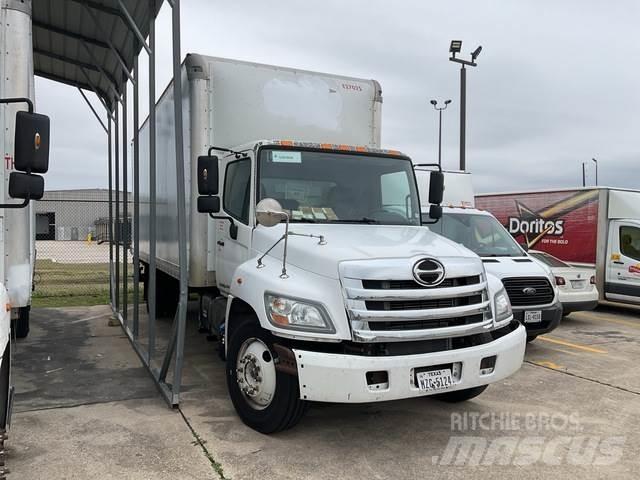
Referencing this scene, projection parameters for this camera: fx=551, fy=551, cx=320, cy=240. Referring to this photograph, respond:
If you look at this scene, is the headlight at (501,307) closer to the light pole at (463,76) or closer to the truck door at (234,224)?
the truck door at (234,224)

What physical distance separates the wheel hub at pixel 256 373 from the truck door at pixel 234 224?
3.35ft

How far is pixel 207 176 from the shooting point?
497 cm

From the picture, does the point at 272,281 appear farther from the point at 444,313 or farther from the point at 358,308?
the point at 444,313

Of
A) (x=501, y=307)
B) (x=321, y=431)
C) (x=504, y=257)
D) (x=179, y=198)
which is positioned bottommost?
(x=321, y=431)

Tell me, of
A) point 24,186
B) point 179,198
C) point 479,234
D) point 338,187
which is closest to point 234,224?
point 179,198

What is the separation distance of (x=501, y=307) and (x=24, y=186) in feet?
12.3

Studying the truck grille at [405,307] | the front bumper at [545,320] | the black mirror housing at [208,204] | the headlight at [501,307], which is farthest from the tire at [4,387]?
the front bumper at [545,320]

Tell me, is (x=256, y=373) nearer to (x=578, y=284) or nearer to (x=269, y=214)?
(x=269, y=214)

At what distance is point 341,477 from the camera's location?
3.81 metres

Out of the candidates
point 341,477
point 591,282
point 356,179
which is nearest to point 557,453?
point 341,477

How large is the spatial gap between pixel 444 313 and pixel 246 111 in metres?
3.25

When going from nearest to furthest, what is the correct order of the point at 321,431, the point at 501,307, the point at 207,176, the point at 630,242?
the point at 321,431
the point at 501,307
the point at 207,176
the point at 630,242

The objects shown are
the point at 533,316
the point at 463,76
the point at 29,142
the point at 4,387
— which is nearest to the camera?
the point at 29,142

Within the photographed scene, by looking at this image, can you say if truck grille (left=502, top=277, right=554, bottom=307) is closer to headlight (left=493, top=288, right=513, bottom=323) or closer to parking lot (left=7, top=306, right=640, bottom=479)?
parking lot (left=7, top=306, right=640, bottom=479)
